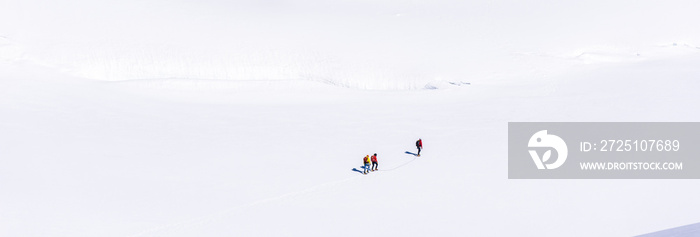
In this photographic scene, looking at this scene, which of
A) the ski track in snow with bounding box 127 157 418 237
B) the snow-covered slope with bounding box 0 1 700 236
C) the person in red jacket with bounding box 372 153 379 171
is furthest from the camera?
the person in red jacket with bounding box 372 153 379 171

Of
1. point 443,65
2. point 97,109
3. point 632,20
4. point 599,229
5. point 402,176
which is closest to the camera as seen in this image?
point 599,229

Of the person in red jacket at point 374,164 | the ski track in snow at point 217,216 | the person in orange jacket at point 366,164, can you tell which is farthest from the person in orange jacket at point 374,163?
the ski track in snow at point 217,216

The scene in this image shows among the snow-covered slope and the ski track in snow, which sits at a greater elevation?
the snow-covered slope

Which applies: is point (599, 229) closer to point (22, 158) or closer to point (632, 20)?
point (22, 158)

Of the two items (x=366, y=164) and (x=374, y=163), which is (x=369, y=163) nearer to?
(x=366, y=164)

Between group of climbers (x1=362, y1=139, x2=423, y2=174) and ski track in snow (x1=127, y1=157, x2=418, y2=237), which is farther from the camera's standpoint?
group of climbers (x1=362, y1=139, x2=423, y2=174)

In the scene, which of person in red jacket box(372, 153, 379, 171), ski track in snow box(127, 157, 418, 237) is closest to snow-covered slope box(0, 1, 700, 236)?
ski track in snow box(127, 157, 418, 237)

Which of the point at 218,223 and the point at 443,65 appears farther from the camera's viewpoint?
the point at 443,65

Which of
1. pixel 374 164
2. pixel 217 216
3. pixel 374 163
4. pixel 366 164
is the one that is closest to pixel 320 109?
pixel 374 164

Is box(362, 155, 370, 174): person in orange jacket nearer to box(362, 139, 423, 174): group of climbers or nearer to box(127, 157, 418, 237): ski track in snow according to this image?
box(362, 139, 423, 174): group of climbers

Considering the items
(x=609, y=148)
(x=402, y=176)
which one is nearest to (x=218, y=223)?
(x=402, y=176)
